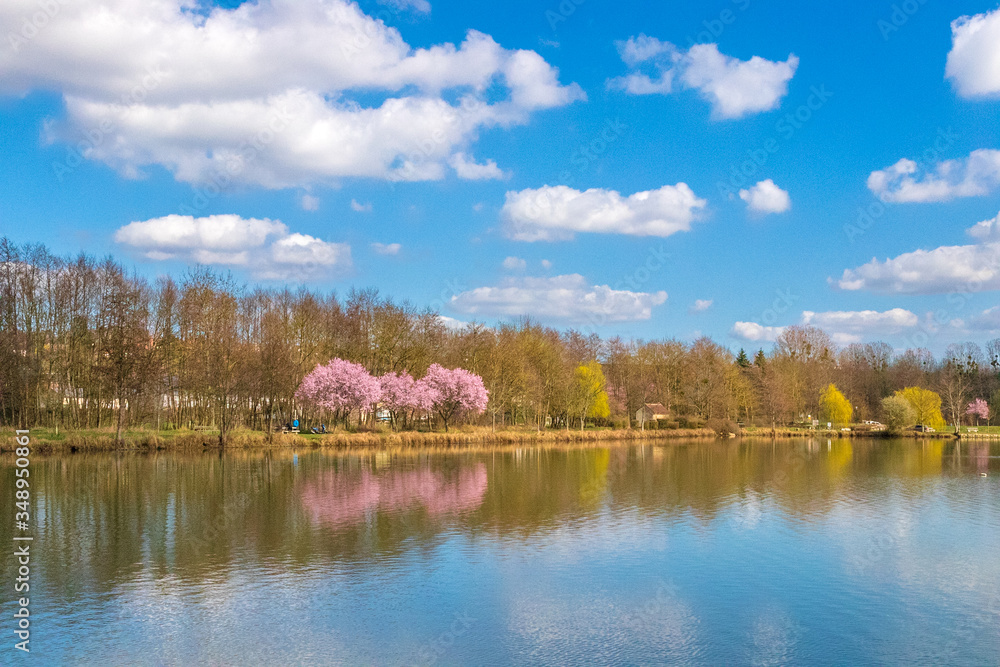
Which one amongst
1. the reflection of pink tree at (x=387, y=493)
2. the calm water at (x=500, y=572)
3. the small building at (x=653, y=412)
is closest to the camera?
the calm water at (x=500, y=572)

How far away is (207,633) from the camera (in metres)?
12.7

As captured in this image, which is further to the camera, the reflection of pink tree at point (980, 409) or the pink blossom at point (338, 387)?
the reflection of pink tree at point (980, 409)

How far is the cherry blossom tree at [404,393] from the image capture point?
59250mm

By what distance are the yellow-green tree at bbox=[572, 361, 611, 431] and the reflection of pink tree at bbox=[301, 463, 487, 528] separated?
36.2 metres

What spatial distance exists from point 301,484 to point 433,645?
20321 mm

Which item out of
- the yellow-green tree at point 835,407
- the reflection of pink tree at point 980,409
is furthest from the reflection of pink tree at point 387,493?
the reflection of pink tree at point 980,409

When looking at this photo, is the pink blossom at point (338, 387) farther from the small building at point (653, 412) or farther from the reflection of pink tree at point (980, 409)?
the reflection of pink tree at point (980, 409)

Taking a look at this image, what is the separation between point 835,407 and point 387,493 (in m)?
74.0

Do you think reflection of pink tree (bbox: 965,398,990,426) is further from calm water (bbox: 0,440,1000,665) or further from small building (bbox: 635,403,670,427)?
calm water (bbox: 0,440,1000,665)

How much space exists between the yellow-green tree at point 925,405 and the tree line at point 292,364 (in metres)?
1.88

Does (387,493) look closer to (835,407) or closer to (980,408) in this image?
→ (835,407)

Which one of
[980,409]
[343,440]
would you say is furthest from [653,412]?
[343,440]

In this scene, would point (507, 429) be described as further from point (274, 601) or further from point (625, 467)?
point (274, 601)

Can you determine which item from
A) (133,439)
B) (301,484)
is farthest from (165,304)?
(301,484)
